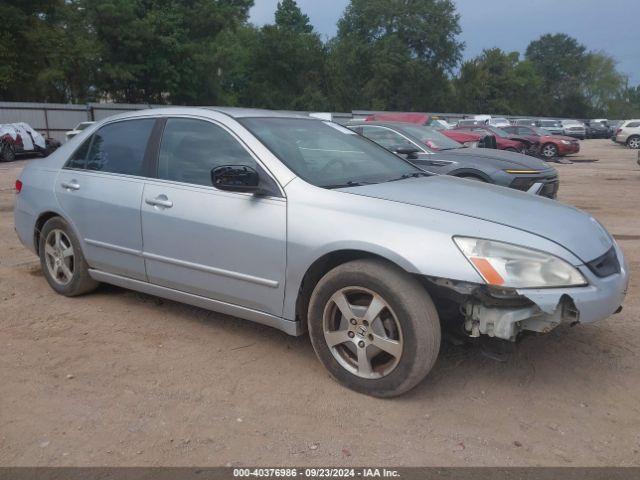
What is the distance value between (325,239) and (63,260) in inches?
104

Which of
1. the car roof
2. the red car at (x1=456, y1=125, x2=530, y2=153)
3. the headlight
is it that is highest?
the car roof

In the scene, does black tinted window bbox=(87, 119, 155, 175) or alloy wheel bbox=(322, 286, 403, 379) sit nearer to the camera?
alloy wheel bbox=(322, 286, 403, 379)

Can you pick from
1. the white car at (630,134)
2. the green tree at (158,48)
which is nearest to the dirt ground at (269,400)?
the white car at (630,134)

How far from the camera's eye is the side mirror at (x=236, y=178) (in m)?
3.66

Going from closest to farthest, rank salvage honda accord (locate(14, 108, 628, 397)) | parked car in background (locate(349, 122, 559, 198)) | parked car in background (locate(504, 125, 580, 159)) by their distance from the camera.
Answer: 1. salvage honda accord (locate(14, 108, 628, 397))
2. parked car in background (locate(349, 122, 559, 198))
3. parked car in background (locate(504, 125, 580, 159))

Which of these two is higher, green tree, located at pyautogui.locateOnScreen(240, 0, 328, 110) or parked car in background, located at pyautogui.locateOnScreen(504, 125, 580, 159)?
green tree, located at pyautogui.locateOnScreen(240, 0, 328, 110)

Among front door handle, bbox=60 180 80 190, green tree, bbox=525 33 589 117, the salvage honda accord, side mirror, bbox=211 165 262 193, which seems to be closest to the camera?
the salvage honda accord

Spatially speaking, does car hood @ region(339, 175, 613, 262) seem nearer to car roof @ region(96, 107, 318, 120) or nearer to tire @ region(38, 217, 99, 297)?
car roof @ region(96, 107, 318, 120)

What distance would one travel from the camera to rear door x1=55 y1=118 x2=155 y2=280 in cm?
439

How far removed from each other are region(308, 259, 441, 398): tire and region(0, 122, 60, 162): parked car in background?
21.5m

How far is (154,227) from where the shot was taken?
13.8 ft

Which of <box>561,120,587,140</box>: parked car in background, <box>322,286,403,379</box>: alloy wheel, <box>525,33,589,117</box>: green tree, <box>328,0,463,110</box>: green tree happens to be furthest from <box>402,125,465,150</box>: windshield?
<box>525,33,589,117</box>: green tree

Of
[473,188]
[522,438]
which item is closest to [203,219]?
[473,188]

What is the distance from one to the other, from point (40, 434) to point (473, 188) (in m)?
2.97
